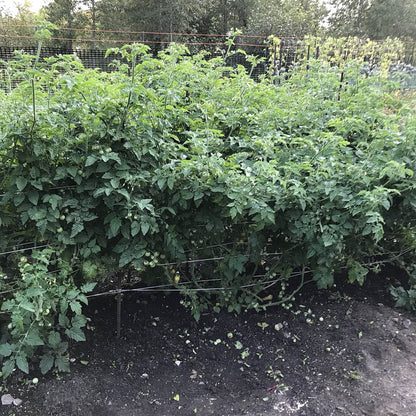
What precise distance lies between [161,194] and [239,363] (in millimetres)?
1214

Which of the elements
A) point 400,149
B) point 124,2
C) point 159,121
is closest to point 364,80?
point 400,149

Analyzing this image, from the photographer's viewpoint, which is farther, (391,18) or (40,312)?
(391,18)

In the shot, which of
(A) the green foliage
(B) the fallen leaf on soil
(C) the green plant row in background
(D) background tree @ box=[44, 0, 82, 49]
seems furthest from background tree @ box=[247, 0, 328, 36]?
(B) the fallen leaf on soil

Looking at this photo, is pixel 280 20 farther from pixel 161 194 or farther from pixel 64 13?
pixel 161 194

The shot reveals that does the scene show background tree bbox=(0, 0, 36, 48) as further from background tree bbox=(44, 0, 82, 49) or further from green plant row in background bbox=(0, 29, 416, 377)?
green plant row in background bbox=(0, 29, 416, 377)

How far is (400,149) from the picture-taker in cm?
271

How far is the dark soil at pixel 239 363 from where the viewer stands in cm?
219

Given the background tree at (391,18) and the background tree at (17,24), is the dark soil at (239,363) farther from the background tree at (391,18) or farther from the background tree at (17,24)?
the background tree at (391,18)

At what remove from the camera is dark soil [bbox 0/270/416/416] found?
7.18 feet

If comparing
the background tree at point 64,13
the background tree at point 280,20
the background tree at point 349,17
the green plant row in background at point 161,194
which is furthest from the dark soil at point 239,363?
the background tree at point 349,17

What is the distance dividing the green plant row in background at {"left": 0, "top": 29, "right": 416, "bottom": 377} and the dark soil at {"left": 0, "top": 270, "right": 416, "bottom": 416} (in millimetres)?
171

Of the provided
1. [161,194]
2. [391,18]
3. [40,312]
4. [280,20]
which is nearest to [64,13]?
[280,20]

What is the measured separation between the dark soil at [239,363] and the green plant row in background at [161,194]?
17cm

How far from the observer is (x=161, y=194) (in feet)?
7.70
